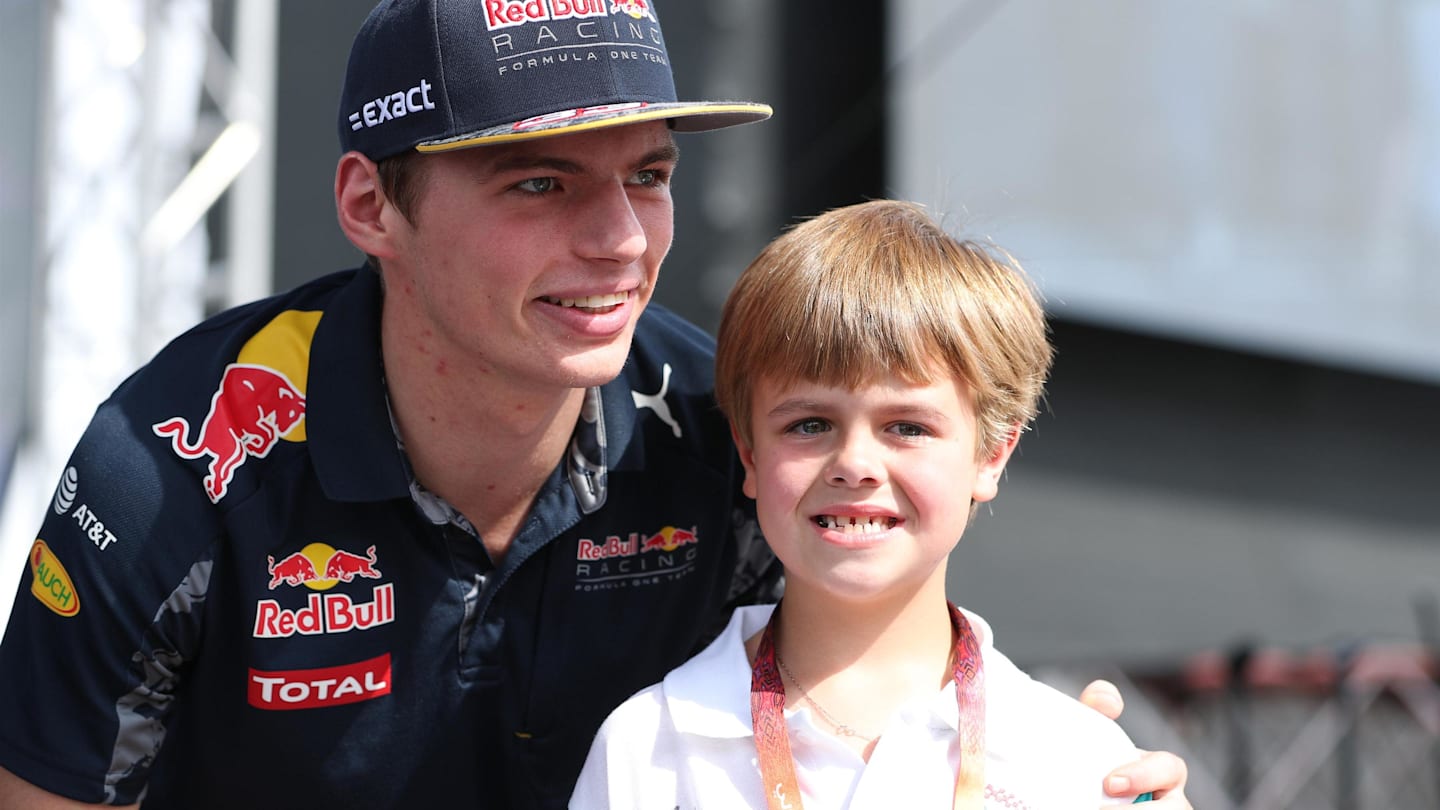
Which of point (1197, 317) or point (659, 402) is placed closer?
point (659, 402)

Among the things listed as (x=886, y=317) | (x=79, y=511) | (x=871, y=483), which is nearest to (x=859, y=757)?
(x=871, y=483)

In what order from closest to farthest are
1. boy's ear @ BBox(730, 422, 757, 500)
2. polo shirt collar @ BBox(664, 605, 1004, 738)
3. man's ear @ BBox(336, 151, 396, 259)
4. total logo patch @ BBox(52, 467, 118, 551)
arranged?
polo shirt collar @ BBox(664, 605, 1004, 738) < boy's ear @ BBox(730, 422, 757, 500) < total logo patch @ BBox(52, 467, 118, 551) < man's ear @ BBox(336, 151, 396, 259)

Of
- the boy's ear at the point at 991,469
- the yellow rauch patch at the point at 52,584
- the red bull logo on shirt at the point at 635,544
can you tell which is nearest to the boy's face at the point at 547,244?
the red bull logo on shirt at the point at 635,544

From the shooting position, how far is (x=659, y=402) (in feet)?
8.15

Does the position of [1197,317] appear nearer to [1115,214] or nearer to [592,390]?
[1115,214]

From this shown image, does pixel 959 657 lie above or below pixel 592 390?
below

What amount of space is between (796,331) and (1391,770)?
260 inches

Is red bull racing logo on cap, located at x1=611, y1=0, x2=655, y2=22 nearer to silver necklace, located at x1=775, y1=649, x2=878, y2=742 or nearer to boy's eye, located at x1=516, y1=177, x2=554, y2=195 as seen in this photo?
boy's eye, located at x1=516, y1=177, x2=554, y2=195

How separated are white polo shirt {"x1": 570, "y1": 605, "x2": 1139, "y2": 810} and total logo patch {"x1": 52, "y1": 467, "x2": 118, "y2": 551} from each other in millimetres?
788

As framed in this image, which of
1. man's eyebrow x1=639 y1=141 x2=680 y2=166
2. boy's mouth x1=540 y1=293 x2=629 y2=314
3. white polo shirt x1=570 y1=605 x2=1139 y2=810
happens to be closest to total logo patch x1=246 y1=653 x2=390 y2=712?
white polo shirt x1=570 y1=605 x2=1139 y2=810

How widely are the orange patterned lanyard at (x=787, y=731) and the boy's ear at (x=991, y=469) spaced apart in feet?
0.60

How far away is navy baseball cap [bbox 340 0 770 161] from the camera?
2.08 metres

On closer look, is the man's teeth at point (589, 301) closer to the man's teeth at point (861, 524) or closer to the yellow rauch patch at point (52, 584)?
the man's teeth at point (861, 524)

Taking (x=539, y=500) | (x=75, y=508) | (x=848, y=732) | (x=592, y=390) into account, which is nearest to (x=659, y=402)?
(x=592, y=390)
